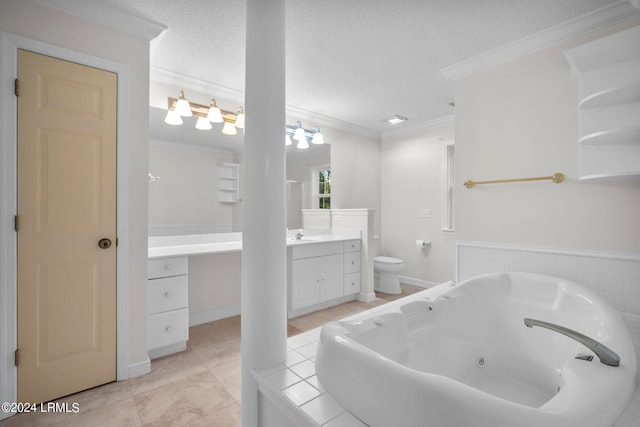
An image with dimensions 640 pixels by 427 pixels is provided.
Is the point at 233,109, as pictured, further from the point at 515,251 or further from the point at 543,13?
the point at 515,251

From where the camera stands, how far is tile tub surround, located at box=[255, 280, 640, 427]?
2.89ft

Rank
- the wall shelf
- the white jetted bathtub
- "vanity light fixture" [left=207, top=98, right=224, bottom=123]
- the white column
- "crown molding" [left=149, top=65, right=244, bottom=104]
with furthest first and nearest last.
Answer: the wall shelf
"vanity light fixture" [left=207, top=98, right=224, bottom=123]
"crown molding" [left=149, top=65, right=244, bottom=104]
the white column
the white jetted bathtub

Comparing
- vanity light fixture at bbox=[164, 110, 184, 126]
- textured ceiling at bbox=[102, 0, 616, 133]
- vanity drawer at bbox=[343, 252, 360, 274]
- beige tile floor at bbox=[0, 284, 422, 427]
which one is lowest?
beige tile floor at bbox=[0, 284, 422, 427]

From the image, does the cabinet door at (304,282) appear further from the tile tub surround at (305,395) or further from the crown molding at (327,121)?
the crown molding at (327,121)

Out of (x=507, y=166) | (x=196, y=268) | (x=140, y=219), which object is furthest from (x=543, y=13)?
(x=196, y=268)

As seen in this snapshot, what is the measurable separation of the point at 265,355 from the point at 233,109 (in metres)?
2.43

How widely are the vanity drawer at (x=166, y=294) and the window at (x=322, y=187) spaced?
1.91 m

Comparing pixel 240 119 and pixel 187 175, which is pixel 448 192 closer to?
pixel 240 119

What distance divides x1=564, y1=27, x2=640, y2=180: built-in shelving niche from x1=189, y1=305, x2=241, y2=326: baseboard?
2.96 meters

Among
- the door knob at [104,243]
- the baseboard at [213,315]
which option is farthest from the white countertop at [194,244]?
the baseboard at [213,315]

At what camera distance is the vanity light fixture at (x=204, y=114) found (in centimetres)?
247

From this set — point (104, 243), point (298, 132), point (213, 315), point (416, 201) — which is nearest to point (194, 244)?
point (213, 315)

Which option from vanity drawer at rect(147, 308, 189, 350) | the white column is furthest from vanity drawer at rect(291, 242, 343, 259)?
the white column

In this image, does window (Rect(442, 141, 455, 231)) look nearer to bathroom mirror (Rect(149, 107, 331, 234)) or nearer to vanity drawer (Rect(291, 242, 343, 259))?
vanity drawer (Rect(291, 242, 343, 259))
